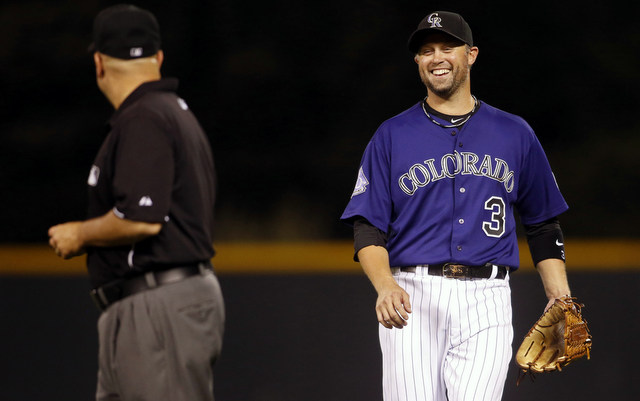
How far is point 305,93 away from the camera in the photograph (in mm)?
6109

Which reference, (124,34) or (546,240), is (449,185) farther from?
(124,34)

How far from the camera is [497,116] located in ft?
12.3

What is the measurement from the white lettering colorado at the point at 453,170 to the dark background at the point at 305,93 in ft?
7.28

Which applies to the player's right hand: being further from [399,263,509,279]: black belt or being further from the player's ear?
the player's ear

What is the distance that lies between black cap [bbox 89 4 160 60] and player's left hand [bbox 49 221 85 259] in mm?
493

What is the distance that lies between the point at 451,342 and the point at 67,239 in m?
1.37

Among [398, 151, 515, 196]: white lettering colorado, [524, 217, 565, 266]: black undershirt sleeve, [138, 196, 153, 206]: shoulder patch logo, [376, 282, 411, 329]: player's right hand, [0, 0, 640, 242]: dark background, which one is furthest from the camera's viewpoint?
[0, 0, 640, 242]: dark background

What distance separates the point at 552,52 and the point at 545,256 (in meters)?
2.88

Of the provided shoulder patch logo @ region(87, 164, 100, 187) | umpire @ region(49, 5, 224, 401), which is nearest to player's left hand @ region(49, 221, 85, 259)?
umpire @ region(49, 5, 224, 401)

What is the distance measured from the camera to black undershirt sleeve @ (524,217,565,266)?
3758 millimetres

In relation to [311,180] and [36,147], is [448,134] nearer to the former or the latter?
[311,180]

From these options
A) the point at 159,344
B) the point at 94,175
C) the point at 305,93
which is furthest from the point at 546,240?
the point at 305,93

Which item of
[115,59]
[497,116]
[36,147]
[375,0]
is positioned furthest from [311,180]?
[115,59]

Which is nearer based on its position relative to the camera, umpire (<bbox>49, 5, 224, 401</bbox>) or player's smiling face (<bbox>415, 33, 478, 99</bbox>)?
umpire (<bbox>49, 5, 224, 401</bbox>)
